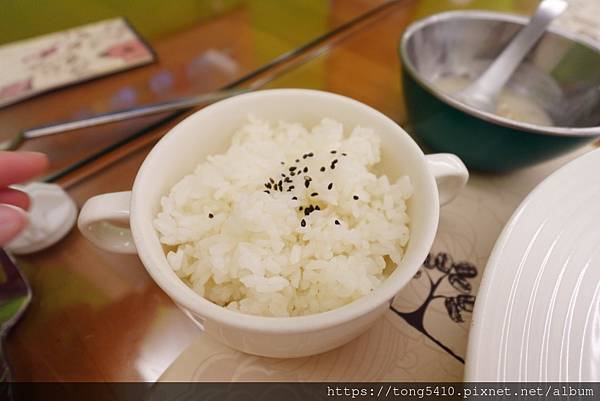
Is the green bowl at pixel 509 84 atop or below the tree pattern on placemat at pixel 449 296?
atop

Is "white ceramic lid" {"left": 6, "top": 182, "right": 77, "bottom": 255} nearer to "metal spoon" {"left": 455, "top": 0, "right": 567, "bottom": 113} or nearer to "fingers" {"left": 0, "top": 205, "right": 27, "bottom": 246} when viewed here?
"fingers" {"left": 0, "top": 205, "right": 27, "bottom": 246}

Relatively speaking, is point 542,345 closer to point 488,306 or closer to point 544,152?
point 488,306

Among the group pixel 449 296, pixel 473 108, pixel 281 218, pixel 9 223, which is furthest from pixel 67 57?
pixel 449 296

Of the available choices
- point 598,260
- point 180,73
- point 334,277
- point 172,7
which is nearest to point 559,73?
point 598,260

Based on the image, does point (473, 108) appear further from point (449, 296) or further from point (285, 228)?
point (285, 228)

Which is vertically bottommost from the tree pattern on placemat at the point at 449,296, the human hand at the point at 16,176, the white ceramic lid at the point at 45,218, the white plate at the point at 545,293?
the tree pattern on placemat at the point at 449,296

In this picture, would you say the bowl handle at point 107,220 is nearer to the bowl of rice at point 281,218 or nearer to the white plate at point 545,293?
the bowl of rice at point 281,218

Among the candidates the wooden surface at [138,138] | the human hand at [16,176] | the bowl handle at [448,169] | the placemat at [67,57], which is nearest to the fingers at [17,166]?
the human hand at [16,176]

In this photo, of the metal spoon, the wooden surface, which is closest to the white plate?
the metal spoon
